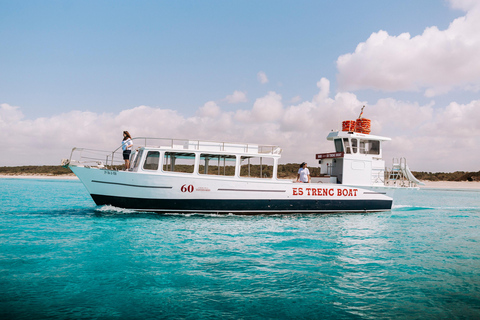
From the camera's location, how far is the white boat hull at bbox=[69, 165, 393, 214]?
1397 cm

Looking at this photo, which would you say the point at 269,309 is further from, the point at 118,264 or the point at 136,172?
the point at 136,172

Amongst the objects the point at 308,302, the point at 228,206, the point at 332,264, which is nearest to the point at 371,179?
the point at 228,206

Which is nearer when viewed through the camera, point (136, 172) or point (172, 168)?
point (136, 172)

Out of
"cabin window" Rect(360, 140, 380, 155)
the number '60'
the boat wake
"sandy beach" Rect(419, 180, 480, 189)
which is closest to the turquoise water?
the boat wake

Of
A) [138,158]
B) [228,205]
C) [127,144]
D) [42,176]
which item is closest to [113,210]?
[138,158]

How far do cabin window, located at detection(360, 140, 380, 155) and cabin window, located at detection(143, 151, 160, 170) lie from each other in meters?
12.1

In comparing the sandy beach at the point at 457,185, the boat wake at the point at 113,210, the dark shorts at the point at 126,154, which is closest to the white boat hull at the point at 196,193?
the boat wake at the point at 113,210

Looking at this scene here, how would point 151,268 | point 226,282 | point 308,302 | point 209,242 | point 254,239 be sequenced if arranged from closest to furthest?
1. point 308,302
2. point 226,282
3. point 151,268
4. point 209,242
5. point 254,239

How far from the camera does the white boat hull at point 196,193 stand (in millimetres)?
13969

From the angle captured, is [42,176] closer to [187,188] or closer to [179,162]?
[179,162]

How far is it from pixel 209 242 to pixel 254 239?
154 cm

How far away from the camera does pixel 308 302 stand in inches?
206

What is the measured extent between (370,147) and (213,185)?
10.5 meters

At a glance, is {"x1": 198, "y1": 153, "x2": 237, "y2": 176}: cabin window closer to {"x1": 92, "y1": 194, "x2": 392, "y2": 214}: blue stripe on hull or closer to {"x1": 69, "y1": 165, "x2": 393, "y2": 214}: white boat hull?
{"x1": 69, "y1": 165, "x2": 393, "y2": 214}: white boat hull
